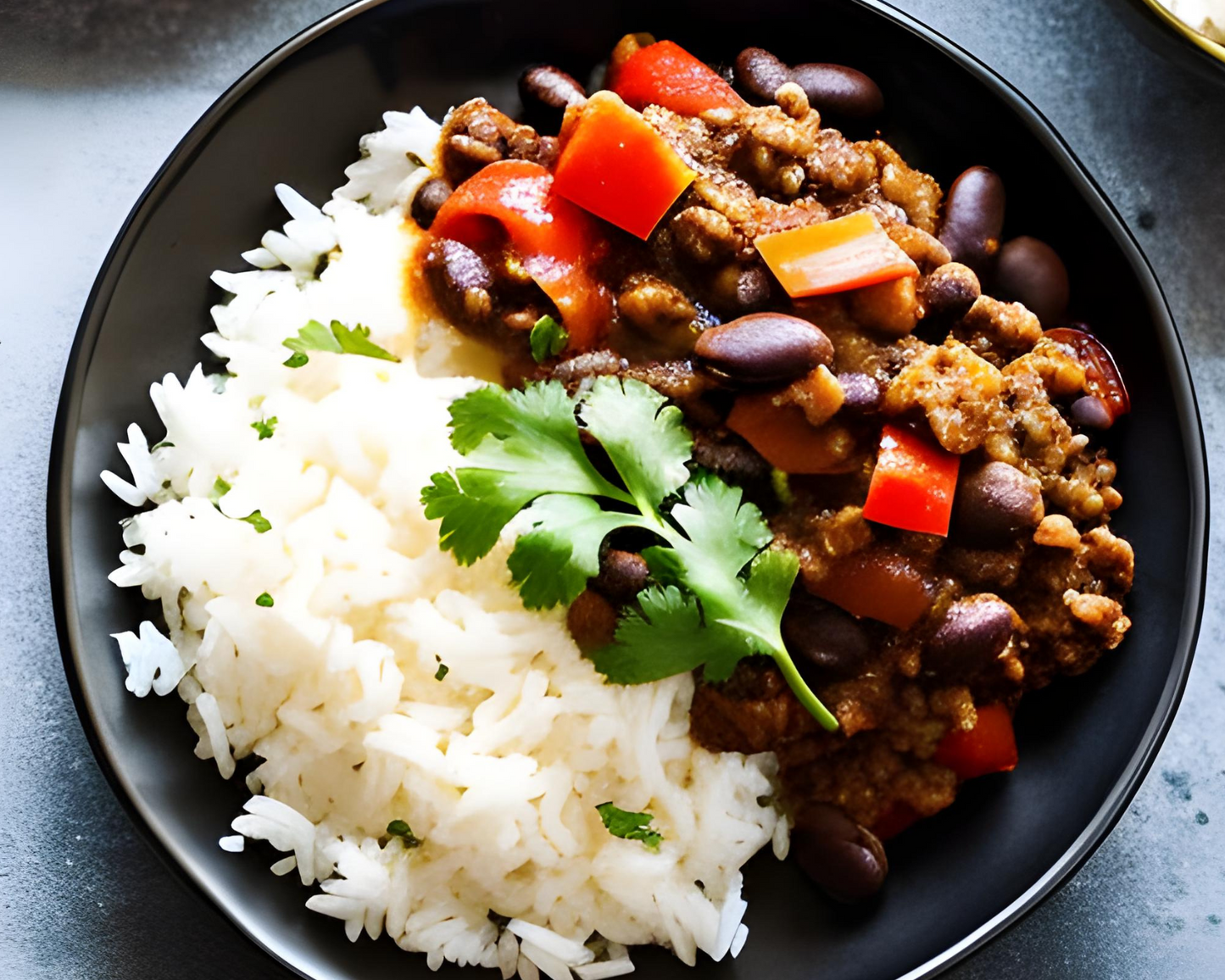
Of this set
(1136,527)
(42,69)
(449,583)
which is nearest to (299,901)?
(449,583)

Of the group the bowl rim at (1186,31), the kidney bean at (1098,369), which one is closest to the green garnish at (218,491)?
the kidney bean at (1098,369)

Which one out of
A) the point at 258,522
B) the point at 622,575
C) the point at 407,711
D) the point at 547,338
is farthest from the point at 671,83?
the point at 407,711

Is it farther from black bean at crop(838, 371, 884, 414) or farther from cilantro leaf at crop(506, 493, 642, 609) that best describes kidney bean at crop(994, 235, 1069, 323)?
cilantro leaf at crop(506, 493, 642, 609)

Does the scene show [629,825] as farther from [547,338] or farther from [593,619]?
[547,338]

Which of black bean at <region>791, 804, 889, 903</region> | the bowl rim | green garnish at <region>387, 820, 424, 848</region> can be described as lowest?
green garnish at <region>387, 820, 424, 848</region>

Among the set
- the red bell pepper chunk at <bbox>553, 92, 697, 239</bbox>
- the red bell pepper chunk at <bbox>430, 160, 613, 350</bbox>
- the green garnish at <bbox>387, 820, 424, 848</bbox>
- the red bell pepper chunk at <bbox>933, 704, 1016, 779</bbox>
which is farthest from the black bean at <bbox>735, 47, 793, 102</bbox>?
the green garnish at <bbox>387, 820, 424, 848</bbox>

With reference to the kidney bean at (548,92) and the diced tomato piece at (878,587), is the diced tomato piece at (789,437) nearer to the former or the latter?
the diced tomato piece at (878,587)
